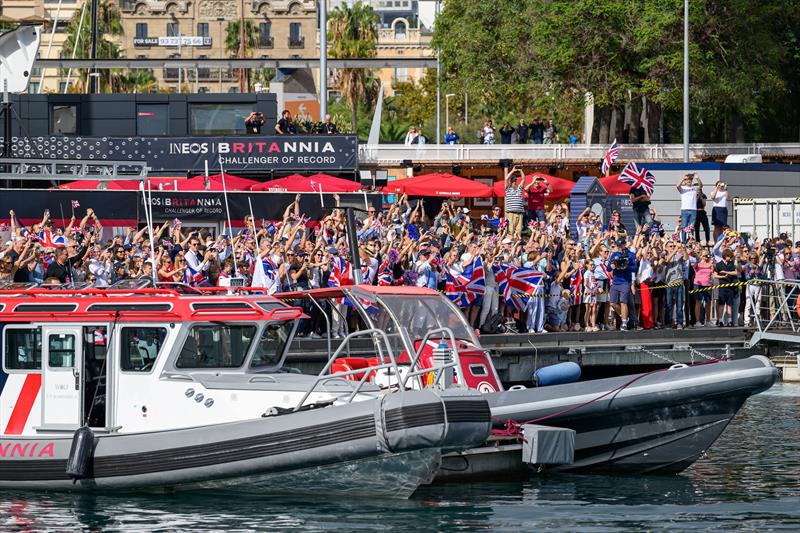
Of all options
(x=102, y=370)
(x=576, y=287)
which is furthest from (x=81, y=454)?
(x=576, y=287)

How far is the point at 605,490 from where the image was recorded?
1878 cm

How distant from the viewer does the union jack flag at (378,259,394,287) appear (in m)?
26.3

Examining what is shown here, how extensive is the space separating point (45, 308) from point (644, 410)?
7.81 metres

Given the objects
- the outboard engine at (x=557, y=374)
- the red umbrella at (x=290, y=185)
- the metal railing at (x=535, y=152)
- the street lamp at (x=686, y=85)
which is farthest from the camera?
the metal railing at (x=535, y=152)

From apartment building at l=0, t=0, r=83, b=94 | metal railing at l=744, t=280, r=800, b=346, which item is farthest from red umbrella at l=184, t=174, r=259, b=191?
apartment building at l=0, t=0, r=83, b=94

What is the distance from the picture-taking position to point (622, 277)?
28797 millimetres

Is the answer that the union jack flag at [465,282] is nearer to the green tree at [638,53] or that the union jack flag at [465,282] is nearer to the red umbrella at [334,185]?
the red umbrella at [334,185]

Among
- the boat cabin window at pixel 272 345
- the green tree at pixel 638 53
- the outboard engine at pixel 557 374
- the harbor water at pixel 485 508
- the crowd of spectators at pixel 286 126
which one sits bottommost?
the harbor water at pixel 485 508

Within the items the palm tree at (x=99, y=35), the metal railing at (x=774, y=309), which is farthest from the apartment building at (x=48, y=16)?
the metal railing at (x=774, y=309)

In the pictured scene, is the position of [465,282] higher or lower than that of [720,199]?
lower

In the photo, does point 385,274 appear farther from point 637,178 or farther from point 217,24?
point 217,24

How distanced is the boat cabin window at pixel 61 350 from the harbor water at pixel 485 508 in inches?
63.6

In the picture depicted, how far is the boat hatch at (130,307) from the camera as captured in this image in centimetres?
1794

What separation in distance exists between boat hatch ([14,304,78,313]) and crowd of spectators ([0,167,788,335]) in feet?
17.3
